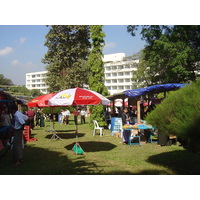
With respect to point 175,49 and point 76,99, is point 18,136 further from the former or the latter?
point 175,49

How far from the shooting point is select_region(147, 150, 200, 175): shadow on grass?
5.86 meters

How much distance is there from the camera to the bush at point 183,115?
4289 millimetres

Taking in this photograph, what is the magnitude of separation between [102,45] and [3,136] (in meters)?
10.5

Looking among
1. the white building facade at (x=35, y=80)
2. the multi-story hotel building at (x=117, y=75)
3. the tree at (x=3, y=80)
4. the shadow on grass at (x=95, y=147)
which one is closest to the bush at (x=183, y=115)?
the shadow on grass at (x=95, y=147)

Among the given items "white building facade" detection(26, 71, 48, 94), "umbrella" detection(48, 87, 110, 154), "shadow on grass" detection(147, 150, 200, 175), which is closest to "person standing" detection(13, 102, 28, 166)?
"umbrella" detection(48, 87, 110, 154)

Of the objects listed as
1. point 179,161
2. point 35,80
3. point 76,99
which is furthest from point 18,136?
point 35,80

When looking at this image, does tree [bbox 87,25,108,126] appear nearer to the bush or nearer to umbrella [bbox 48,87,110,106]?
umbrella [bbox 48,87,110,106]

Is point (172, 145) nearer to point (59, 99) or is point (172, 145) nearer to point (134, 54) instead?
point (59, 99)

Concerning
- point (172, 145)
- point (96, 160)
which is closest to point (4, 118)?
point (96, 160)

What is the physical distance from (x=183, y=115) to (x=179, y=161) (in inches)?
111

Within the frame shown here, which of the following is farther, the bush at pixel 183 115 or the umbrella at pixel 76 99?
the umbrella at pixel 76 99

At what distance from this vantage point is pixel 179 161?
6.84m

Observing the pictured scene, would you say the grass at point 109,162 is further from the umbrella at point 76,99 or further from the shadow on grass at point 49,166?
the umbrella at point 76,99

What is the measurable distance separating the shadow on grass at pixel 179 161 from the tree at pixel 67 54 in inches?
1011
